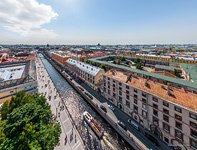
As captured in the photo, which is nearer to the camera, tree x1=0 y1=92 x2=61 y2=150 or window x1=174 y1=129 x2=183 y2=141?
tree x1=0 y1=92 x2=61 y2=150

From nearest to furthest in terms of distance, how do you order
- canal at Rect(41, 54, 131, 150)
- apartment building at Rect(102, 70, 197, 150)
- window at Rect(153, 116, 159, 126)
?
apartment building at Rect(102, 70, 197, 150), window at Rect(153, 116, 159, 126), canal at Rect(41, 54, 131, 150)

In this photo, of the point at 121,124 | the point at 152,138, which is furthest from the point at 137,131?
the point at 121,124

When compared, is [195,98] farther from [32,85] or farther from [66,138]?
[32,85]

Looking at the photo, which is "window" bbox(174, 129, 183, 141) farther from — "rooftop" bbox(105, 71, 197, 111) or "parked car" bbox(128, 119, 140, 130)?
"parked car" bbox(128, 119, 140, 130)

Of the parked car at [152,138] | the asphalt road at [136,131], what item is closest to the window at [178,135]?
the asphalt road at [136,131]

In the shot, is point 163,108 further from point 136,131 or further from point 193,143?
point 136,131

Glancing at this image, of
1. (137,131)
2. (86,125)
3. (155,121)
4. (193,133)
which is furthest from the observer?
(86,125)

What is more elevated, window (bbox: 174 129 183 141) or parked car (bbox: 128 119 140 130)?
window (bbox: 174 129 183 141)

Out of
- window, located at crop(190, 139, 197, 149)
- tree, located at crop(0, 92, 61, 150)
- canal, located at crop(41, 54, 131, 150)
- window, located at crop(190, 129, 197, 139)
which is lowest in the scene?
canal, located at crop(41, 54, 131, 150)

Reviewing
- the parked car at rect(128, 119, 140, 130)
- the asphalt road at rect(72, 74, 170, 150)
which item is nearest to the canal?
the asphalt road at rect(72, 74, 170, 150)
